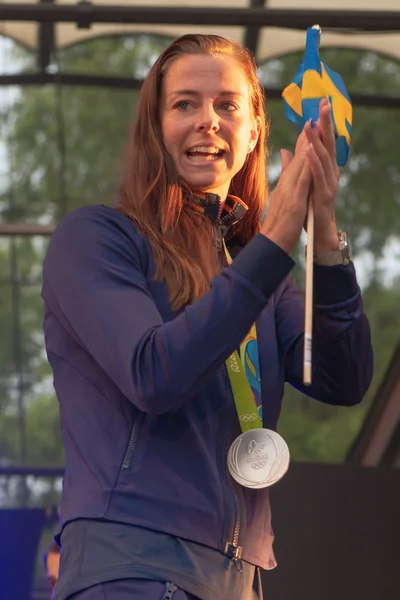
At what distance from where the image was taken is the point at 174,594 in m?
1.58

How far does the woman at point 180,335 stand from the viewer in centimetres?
161

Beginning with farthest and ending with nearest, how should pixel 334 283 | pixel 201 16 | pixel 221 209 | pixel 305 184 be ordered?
pixel 201 16, pixel 221 209, pixel 334 283, pixel 305 184

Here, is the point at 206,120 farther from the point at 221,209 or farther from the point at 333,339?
the point at 333,339

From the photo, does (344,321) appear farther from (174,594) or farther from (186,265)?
(174,594)

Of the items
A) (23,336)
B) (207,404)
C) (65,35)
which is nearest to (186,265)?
(207,404)

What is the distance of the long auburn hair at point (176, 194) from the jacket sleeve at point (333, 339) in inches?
6.8

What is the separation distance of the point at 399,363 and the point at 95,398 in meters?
4.08

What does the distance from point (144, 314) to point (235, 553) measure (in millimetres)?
357

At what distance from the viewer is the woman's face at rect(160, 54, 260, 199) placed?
75.1 inches

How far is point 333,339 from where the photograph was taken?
1.87 metres

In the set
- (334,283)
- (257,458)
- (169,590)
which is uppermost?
(334,283)

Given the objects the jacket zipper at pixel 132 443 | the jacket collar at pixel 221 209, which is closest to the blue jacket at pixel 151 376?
the jacket zipper at pixel 132 443

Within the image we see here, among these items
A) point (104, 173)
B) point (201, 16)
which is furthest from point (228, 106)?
point (104, 173)

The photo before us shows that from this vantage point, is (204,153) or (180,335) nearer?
(180,335)
